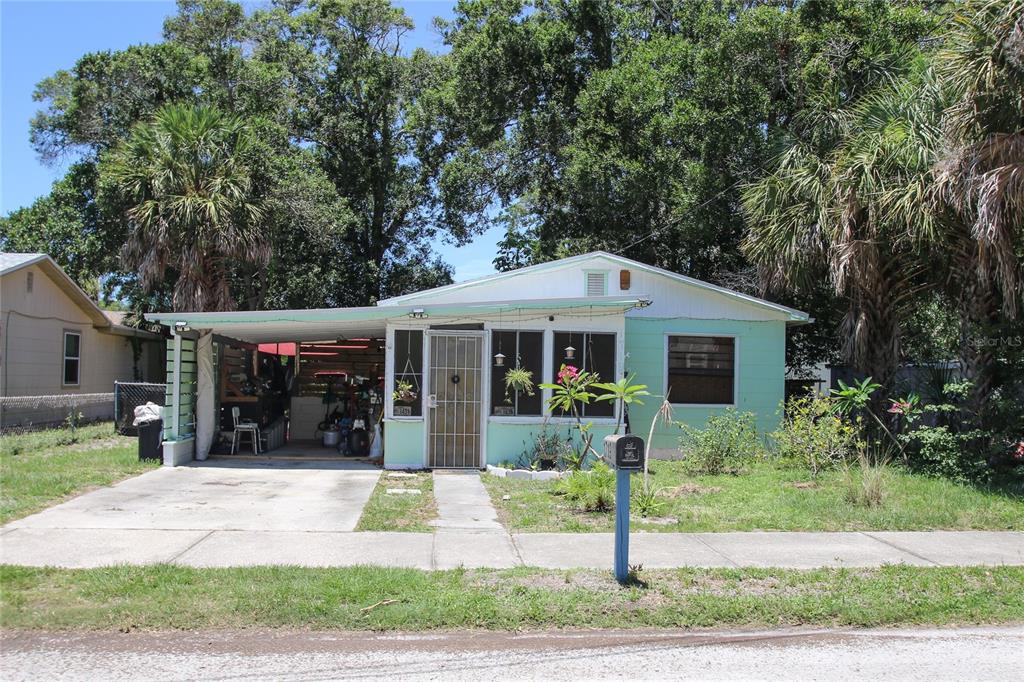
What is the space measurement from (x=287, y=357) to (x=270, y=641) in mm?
15646

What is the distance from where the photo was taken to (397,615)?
5746 mm

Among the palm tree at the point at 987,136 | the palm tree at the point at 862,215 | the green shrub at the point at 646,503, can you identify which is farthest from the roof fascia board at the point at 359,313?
the palm tree at the point at 987,136

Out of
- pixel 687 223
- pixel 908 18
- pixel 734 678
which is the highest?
pixel 908 18

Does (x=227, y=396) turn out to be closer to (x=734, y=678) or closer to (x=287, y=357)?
(x=287, y=357)

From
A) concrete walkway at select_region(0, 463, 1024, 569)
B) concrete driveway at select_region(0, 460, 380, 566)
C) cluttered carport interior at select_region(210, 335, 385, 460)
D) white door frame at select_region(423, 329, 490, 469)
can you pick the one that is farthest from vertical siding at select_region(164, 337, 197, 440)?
white door frame at select_region(423, 329, 490, 469)

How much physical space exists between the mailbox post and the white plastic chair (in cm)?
1004

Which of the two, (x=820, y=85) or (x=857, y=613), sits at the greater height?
(x=820, y=85)

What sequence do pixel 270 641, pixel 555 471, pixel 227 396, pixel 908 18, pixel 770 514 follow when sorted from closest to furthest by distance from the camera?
1. pixel 270 641
2. pixel 770 514
3. pixel 555 471
4. pixel 227 396
5. pixel 908 18

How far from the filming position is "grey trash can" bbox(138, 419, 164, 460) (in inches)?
521

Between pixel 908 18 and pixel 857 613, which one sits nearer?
pixel 857 613

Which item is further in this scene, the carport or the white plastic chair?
the white plastic chair

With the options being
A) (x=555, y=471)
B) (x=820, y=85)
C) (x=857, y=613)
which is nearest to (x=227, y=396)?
(x=555, y=471)

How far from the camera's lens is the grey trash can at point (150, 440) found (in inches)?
521

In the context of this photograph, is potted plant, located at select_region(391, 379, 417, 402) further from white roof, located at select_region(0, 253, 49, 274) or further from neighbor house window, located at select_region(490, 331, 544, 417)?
white roof, located at select_region(0, 253, 49, 274)
